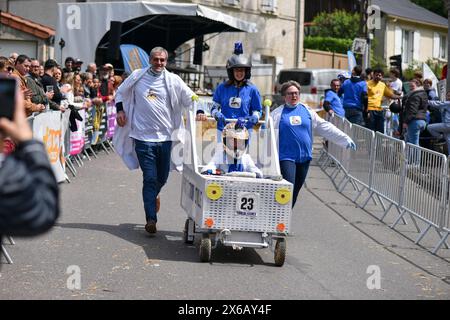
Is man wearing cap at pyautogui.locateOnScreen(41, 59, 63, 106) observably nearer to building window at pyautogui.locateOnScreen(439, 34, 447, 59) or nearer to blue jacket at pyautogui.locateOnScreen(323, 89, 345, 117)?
blue jacket at pyautogui.locateOnScreen(323, 89, 345, 117)

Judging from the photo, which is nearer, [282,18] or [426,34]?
[282,18]

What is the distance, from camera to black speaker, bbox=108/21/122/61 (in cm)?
2603

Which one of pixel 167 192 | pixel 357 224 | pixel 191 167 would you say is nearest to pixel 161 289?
pixel 191 167

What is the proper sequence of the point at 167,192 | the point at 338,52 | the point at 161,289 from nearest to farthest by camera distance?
the point at 161,289, the point at 167,192, the point at 338,52

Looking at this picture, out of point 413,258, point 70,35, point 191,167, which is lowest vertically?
point 413,258

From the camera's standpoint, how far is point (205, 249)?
31.7ft

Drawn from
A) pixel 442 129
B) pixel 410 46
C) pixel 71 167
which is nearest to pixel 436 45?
pixel 410 46

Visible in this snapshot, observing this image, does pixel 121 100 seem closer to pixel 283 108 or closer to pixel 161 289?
pixel 283 108

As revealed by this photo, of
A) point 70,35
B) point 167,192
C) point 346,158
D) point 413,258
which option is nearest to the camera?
point 413,258

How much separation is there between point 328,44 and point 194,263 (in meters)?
49.0

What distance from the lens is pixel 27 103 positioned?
44.1 feet

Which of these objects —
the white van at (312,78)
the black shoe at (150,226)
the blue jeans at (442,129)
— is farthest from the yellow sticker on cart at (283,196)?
the white van at (312,78)

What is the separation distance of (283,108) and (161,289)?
3.76 m

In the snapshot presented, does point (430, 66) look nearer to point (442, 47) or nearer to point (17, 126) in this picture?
point (442, 47)
